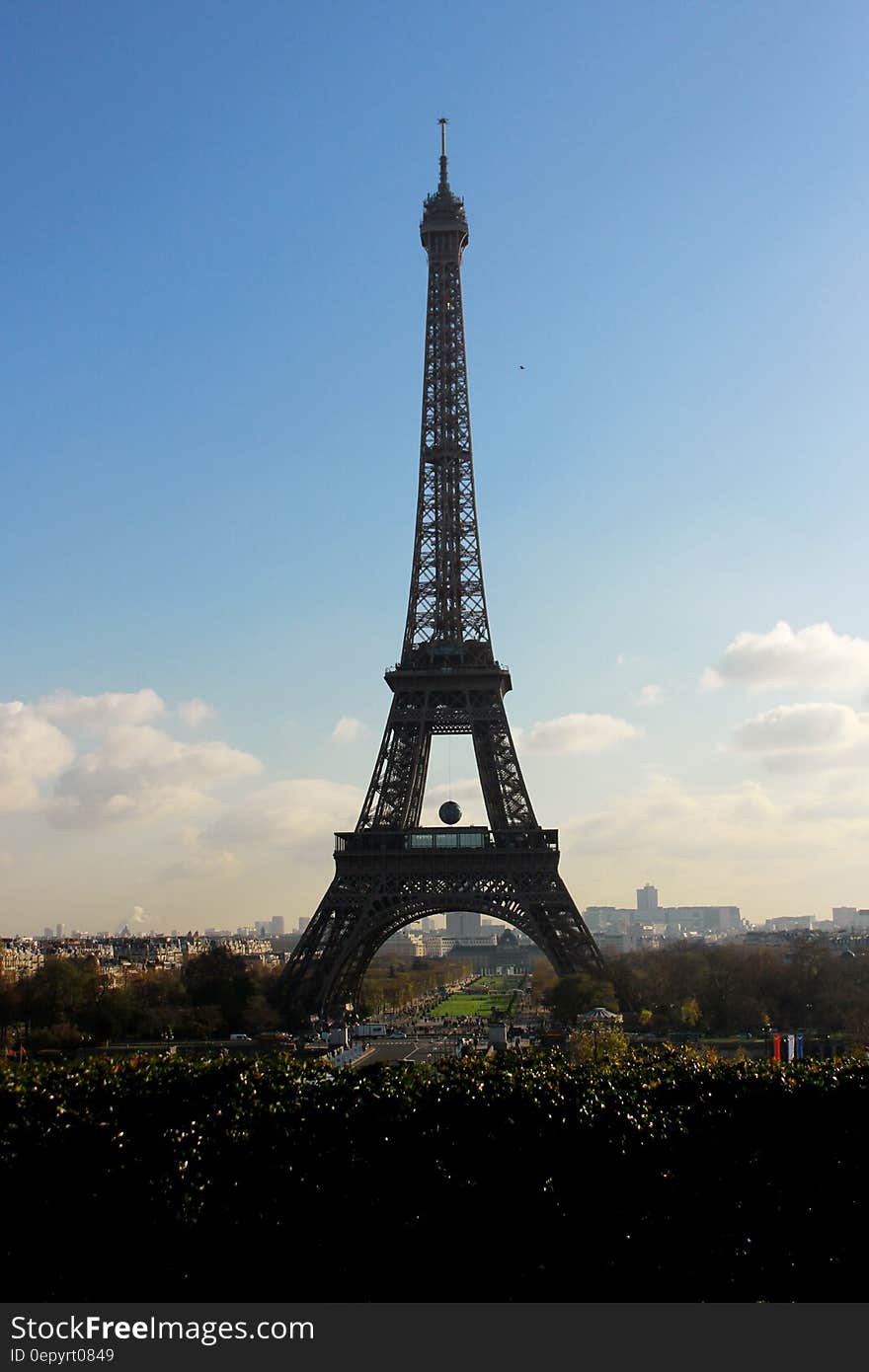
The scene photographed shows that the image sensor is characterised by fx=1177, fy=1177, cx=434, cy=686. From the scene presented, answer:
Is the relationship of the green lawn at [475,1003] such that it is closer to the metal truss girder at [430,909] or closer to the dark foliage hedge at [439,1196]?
the metal truss girder at [430,909]

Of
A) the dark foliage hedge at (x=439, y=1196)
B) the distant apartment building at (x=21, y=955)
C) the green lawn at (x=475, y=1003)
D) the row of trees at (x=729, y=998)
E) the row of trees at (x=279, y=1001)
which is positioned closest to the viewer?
the dark foliage hedge at (x=439, y=1196)

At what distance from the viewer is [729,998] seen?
239 ft

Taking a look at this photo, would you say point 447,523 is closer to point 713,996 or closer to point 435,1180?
point 713,996

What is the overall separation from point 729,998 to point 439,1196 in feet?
180

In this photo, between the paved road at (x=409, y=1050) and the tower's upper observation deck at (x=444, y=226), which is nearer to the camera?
the paved road at (x=409, y=1050)

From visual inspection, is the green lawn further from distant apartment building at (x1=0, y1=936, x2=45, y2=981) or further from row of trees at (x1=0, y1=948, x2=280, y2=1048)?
distant apartment building at (x1=0, y1=936, x2=45, y2=981)

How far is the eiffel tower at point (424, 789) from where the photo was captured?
67562 mm

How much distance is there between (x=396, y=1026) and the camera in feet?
269

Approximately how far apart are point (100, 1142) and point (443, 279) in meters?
63.5

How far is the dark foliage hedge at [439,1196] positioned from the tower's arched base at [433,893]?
142 feet

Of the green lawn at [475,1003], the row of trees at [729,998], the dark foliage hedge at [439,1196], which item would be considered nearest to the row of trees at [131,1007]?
the row of trees at [729,998]

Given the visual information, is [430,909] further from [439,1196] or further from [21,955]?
[21,955]

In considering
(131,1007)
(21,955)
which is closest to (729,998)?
(131,1007)
